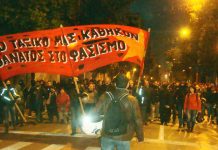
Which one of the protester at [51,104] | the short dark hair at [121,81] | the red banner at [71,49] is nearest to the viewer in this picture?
the short dark hair at [121,81]

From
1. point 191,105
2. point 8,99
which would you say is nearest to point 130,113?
point 8,99

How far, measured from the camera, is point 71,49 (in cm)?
1484

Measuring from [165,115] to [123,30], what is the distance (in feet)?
21.2

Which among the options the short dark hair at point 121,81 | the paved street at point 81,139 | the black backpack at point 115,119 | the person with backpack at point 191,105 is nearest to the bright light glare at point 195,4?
the person with backpack at point 191,105

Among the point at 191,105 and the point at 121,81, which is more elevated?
the point at 121,81

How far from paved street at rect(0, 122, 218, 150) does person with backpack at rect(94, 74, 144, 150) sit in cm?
585

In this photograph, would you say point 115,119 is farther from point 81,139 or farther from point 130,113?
point 81,139

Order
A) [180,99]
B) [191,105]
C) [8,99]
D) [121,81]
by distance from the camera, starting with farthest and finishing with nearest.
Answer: [180,99] < [191,105] < [8,99] < [121,81]

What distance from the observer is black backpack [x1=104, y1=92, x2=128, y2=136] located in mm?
6867

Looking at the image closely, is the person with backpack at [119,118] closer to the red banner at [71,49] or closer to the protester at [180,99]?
the red banner at [71,49]

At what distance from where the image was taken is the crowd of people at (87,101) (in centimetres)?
1636

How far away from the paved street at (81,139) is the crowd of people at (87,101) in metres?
0.63

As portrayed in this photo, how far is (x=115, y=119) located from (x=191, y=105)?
36.4 ft

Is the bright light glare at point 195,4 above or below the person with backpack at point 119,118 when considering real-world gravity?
above
